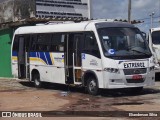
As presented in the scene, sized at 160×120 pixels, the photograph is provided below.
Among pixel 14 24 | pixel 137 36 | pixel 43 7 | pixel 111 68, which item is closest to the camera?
pixel 111 68

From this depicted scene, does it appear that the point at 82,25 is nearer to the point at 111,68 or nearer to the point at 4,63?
the point at 111,68

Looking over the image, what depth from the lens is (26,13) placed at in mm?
28344

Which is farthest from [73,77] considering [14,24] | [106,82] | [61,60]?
A: [14,24]

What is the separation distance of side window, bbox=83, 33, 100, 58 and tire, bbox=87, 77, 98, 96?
0.99m

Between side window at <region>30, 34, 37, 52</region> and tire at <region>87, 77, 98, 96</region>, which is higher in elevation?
side window at <region>30, 34, 37, 52</region>

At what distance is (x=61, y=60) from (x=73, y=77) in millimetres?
1016

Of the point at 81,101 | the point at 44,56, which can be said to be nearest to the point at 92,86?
the point at 81,101

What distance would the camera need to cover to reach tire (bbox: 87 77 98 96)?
54.9ft

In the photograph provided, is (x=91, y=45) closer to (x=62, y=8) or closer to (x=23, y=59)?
(x=23, y=59)

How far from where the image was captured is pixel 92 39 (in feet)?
55.1

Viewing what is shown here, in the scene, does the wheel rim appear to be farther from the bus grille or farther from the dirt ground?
the bus grille

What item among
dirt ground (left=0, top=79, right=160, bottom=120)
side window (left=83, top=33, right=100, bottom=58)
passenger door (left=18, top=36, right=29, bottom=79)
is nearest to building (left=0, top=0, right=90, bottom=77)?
passenger door (left=18, top=36, right=29, bottom=79)

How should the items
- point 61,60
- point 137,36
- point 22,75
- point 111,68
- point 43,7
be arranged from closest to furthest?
point 111,68, point 137,36, point 61,60, point 22,75, point 43,7

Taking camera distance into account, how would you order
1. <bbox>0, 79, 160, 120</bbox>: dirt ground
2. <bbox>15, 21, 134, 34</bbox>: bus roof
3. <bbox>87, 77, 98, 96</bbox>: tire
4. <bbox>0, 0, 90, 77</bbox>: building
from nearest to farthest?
<bbox>0, 79, 160, 120</bbox>: dirt ground
<bbox>87, 77, 98, 96</bbox>: tire
<bbox>15, 21, 134, 34</bbox>: bus roof
<bbox>0, 0, 90, 77</bbox>: building
